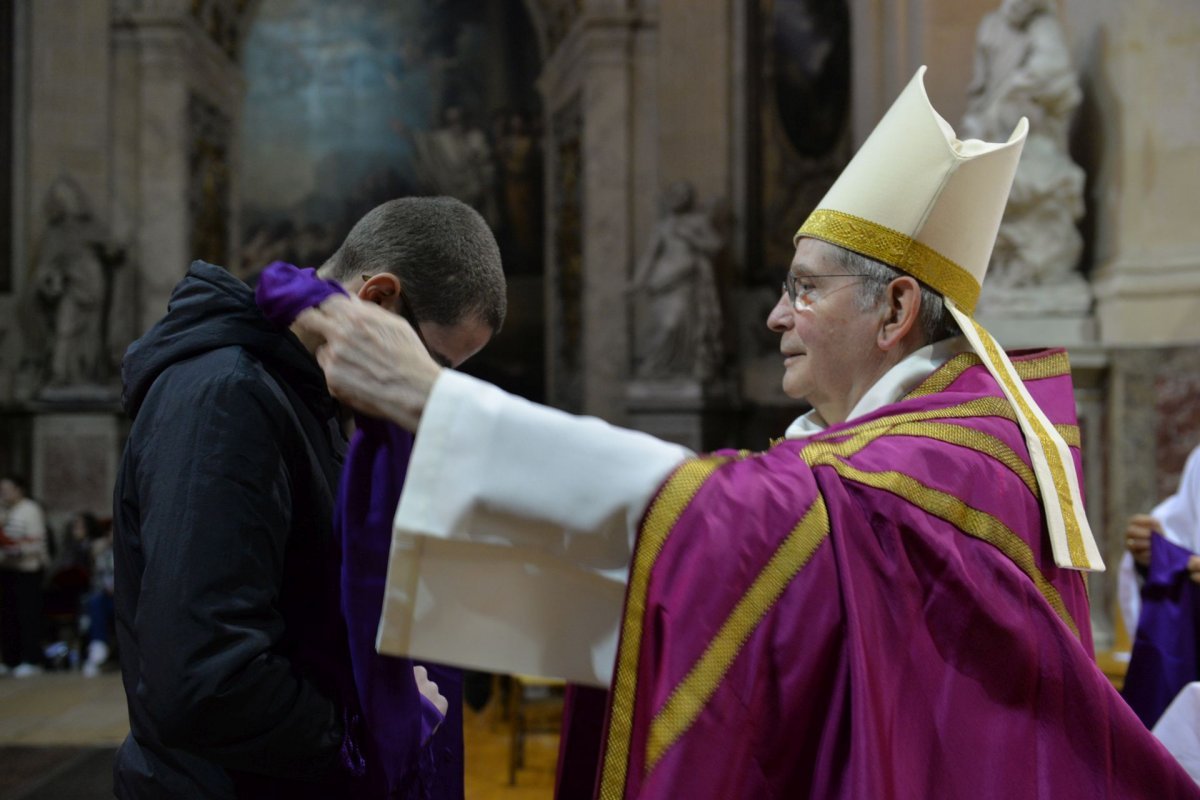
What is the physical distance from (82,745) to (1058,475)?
6011 millimetres

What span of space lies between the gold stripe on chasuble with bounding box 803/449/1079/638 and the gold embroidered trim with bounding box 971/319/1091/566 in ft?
0.20

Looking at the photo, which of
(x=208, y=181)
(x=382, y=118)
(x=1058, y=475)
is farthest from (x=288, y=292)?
(x=382, y=118)

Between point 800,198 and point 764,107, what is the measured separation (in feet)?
3.27

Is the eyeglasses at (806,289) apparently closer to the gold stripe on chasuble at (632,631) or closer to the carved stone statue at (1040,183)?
the gold stripe on chasuble at (632,631)

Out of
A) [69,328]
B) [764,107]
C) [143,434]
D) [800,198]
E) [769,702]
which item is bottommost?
[769,702]

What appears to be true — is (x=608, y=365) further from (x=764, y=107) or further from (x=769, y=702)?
(x=769, y=702)

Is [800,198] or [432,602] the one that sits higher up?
[800,198]

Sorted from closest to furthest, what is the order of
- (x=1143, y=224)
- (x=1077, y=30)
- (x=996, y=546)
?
(x=996, y=546), (x=1143, y=224), (x=1077, y=30)

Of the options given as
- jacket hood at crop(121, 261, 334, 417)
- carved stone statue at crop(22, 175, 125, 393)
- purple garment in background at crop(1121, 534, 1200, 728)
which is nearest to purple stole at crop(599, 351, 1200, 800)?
jacket hood at crop(121, 261, 334, 417)

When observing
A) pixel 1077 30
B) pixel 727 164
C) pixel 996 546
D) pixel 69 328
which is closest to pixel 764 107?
pixel 727 164

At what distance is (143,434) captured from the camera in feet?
5.21

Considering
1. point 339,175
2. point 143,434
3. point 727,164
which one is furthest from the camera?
point 339,175

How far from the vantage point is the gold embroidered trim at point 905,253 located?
181 centimetres

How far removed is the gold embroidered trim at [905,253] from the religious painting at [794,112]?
966 cm
